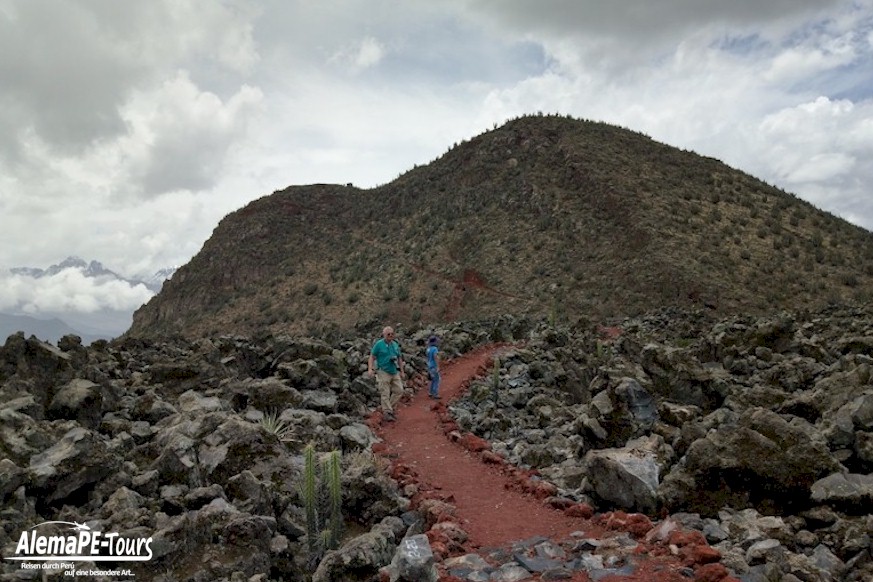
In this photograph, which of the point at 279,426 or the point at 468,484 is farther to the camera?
the point at 279,426

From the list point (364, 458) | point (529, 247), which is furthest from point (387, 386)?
point (529, 247)

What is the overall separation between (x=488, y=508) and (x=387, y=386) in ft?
19.9

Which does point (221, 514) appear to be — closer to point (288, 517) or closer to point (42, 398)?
point (288, 517)

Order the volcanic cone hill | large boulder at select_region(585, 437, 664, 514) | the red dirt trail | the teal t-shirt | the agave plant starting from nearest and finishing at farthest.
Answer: large boulder at select_region(585, 437, 664, 514)
the red dirt trail
the agave plant
the teal t-shirt
the volcanic cone hill

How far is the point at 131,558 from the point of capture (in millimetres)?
5457

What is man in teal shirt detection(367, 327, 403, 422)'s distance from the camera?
542 inches

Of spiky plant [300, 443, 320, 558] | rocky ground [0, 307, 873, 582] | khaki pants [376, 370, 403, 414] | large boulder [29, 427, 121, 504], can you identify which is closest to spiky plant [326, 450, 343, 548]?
spiky plant [300, 443, 320, 558]

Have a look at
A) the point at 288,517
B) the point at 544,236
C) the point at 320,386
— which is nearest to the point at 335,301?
the point at 544,236

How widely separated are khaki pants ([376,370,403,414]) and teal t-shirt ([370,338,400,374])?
0.38 ft

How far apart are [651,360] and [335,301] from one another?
39.5m

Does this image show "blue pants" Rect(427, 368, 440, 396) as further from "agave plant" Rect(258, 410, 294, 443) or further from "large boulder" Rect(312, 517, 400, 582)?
"large boulder" Rect(312, 517, 400, 582)

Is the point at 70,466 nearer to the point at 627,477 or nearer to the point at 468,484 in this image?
the point at 468,484

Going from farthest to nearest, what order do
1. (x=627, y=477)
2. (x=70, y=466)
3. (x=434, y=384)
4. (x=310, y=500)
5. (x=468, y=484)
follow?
(x=434, y=384), (x=468, y=484), (x=310, y=500), (x=627, y=477), (x=70, y=466)

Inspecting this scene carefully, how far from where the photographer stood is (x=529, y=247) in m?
47.9
